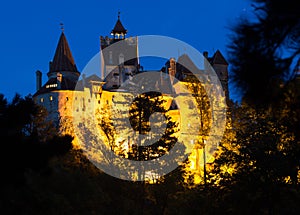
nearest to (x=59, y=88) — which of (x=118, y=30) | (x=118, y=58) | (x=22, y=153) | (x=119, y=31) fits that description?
(x=118, y=58)

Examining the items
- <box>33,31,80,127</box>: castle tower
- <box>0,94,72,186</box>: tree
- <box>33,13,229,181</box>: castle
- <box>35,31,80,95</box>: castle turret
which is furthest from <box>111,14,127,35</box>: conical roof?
<box>0,94,72,186</box>: tree

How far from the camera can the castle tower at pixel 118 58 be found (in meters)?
76.3

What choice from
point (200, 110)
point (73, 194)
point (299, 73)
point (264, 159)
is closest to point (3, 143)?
point (73, 194)

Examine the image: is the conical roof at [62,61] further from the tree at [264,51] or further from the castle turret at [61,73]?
the tree at [264,51]

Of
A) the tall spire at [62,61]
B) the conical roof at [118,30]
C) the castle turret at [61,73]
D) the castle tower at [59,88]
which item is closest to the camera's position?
the castle tower at [59,88]

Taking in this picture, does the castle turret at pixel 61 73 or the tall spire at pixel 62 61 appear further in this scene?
the tall spire at pixel 62 61

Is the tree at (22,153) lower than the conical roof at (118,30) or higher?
lower

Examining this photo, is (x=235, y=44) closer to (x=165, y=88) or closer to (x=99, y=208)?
(x=99, y=208)

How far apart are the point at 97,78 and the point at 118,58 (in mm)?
10078

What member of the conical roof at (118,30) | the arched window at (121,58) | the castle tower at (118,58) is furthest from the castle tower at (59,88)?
the conical roof at (118,30)

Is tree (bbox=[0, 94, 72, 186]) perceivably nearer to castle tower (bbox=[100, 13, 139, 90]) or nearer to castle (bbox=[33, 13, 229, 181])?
castle (bbox=[33, 13, 229, 181])

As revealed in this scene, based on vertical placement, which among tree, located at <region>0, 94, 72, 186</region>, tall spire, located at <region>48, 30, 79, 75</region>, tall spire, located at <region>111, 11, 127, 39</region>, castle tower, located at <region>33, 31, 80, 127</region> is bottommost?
tree, located at <region>0, 94, 72, 186</region>

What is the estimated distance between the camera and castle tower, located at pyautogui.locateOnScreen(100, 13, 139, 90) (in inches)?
3004

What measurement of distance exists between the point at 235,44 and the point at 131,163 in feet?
69.7
